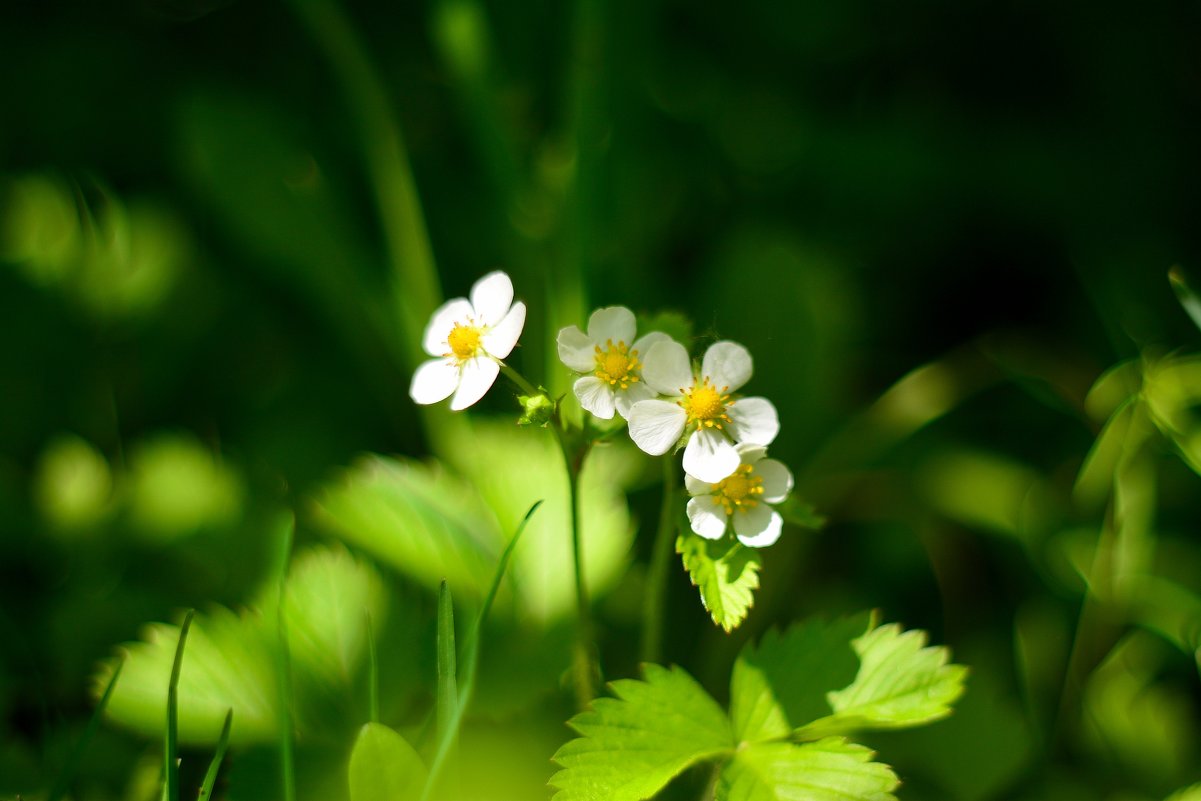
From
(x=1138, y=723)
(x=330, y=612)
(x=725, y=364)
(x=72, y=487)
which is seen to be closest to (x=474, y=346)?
(x=725, y=364)

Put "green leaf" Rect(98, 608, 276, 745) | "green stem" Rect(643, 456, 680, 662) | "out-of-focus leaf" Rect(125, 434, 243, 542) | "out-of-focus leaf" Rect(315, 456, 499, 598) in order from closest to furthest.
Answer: "green stem" Rect(643, 456, 680, 662)
"green leaf" Rect(98, 608, 276, 745)
"out-of-focus leaf" Rect(315, 456, 499, 598)
"out-of-focus leaf" Rect(125, 434, 243, 542)

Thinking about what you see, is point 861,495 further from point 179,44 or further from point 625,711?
point 179,44

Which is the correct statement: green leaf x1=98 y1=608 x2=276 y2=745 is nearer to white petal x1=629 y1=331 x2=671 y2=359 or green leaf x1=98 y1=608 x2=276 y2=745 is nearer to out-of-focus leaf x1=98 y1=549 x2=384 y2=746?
out-of-focus leaf x1=98 y1=549 x2=384 y2=746

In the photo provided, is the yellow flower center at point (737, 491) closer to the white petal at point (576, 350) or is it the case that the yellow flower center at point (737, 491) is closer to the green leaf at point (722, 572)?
the green leaf at point (722, 572)

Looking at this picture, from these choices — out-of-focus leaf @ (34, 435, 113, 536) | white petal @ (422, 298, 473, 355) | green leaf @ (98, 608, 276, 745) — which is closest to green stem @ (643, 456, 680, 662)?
white petal @ (422, 298, 473, 355)

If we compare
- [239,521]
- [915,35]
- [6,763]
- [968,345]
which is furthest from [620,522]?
[915,35]

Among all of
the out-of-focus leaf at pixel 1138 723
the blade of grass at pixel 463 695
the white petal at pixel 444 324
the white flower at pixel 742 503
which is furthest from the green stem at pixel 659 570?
the out-of-focus leaf at pixel 1138 723
